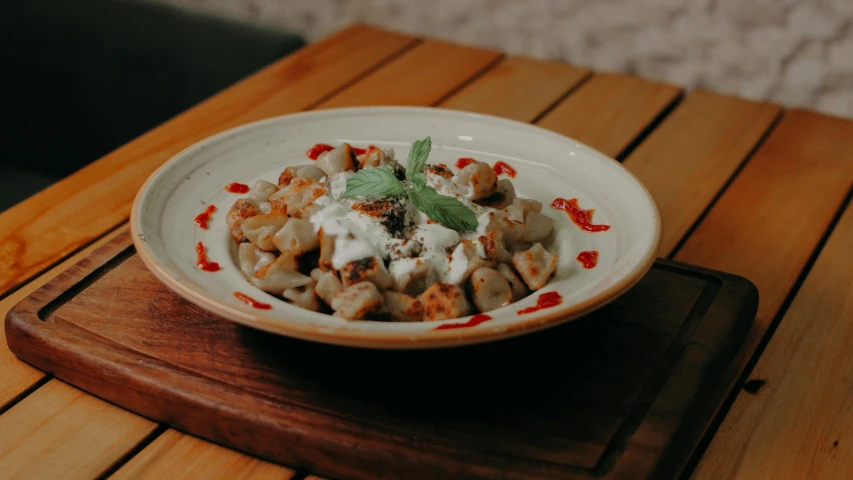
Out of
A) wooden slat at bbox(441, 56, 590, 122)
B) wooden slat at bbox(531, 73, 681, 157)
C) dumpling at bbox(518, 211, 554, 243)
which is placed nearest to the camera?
dumpling at bbox(518, 211, 554, 243)

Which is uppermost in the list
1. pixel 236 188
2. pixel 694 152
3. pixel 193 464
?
pixel 236 188

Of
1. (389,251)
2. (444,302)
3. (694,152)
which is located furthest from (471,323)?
(694,152)

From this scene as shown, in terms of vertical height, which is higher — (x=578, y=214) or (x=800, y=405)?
(x=578, y=214)

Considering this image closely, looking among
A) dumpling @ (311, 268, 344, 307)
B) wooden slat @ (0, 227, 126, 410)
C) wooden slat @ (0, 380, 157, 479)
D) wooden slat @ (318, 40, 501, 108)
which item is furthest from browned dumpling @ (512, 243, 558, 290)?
wooden slat @ (318, 40, 501, 108)

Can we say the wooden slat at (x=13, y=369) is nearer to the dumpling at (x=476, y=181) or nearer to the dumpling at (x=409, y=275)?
the dumpling at (x=409, y=275)

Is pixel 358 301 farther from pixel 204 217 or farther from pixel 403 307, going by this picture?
pixel 204 217

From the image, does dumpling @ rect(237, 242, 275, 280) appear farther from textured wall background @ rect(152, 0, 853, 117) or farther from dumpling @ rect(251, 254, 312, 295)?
textured wall background @ rect(152, 0, 853, 117)

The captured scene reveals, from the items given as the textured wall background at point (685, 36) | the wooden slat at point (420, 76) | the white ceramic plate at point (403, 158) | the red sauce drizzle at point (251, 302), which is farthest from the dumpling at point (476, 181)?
the textured wall background at point (685, 36)
